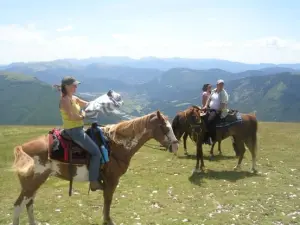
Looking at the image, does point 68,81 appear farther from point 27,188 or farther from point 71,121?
point 27,188

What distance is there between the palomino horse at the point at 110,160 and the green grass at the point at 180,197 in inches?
81.1

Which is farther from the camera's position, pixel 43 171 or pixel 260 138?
pixel 260 138

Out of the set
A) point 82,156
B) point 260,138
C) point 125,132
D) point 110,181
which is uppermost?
point 125,132

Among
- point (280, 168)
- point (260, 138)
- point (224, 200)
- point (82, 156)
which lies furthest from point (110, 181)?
point (260, 138)

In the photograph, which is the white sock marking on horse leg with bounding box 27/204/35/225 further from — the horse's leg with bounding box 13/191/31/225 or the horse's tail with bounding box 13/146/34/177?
the horse's tail with bounding box 13/146/34/177

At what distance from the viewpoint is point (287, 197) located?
1569cm

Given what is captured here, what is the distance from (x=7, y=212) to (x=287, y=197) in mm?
13505

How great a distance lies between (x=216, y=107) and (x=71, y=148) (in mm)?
12905

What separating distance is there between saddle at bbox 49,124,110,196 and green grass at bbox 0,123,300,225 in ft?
10.2

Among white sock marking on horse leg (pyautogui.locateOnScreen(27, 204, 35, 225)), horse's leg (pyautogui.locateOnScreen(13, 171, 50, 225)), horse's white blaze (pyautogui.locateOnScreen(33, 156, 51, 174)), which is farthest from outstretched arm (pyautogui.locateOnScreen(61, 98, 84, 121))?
white sock marking on horse leg (pyautogui.locateOnScreen(27, 204, 35, 225))

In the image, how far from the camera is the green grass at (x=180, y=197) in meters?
12.9

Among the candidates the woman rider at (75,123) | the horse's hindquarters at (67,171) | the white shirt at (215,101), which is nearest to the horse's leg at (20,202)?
the horse's hindquarters at (67,171)

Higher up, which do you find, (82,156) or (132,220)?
(82,156)

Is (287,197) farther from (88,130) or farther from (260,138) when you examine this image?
(260,138)
